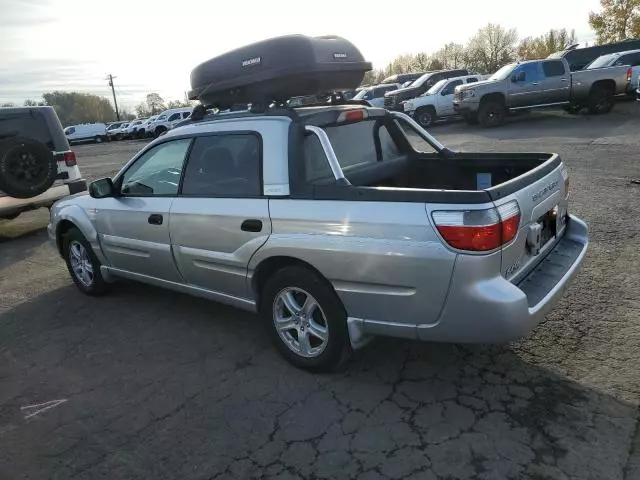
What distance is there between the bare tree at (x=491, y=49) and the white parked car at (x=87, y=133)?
40.4 metres

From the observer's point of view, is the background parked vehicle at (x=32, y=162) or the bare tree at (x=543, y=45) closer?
the background parked vehicle at (x=32, y=162)

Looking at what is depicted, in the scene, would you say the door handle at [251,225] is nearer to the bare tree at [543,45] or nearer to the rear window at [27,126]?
the rear window at [27,126]

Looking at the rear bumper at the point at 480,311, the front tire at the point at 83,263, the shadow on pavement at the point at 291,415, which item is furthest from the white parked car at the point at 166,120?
the rear bumper at the point at 480,311

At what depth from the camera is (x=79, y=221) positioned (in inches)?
196

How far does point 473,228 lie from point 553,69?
60.0 feet

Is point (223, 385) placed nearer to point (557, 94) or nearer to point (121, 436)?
point (121, 436)

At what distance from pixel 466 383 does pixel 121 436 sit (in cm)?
207

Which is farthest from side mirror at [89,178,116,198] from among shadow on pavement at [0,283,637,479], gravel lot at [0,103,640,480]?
shadow on pavement at [0,283,637,479]


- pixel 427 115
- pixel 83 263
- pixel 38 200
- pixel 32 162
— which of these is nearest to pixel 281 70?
pixel 83 263

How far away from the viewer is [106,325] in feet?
14.9

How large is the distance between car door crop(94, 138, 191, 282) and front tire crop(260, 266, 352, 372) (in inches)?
43.4

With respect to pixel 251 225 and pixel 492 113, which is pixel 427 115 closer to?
pixel 492 113

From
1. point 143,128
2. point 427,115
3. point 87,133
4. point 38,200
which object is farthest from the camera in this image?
point 87,133

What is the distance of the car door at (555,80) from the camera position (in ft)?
59.5
